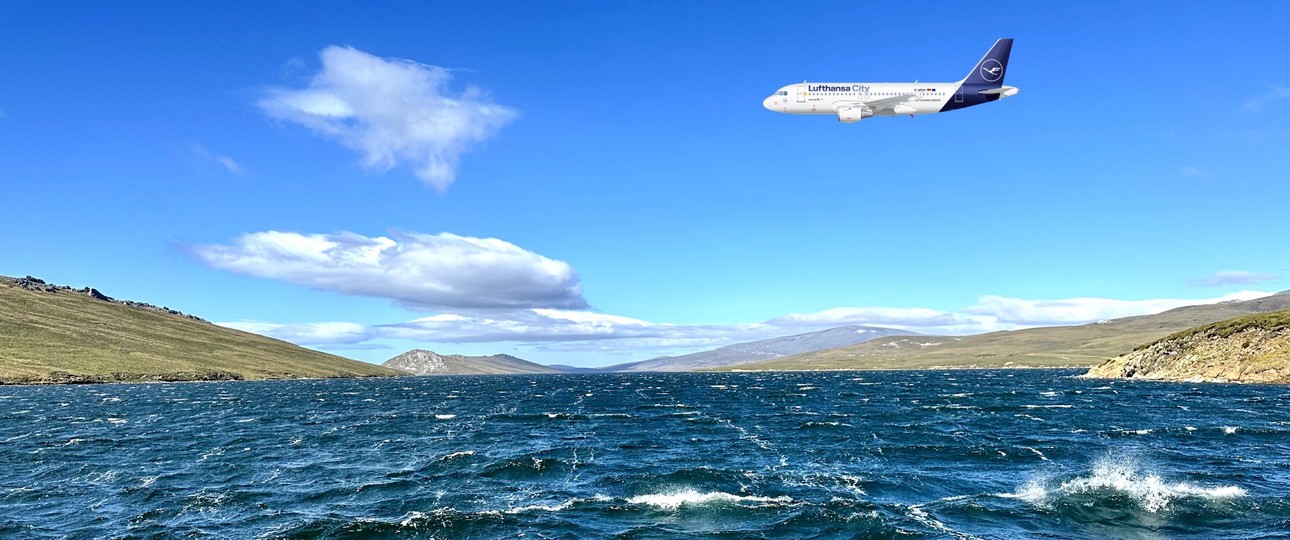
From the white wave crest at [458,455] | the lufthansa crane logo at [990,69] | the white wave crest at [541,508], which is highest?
the lufthansa crane logo at [990,69]

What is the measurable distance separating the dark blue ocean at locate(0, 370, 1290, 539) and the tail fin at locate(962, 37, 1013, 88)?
35668 millimetres

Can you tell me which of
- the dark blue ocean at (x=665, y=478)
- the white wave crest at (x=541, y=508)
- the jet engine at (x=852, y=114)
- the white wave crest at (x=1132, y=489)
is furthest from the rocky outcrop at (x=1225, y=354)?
the white wave crest at (x=541, y=508)

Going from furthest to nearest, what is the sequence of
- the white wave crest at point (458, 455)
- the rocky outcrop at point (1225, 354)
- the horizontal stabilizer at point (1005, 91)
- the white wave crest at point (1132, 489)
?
the rocky outcrop at point (1225, 354) → the horizontal stabilizer at point (1005, 91) → the white wave crest at point (458, 455) → the white wave crest at point (1132, 489)

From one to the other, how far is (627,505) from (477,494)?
9517 millimetres

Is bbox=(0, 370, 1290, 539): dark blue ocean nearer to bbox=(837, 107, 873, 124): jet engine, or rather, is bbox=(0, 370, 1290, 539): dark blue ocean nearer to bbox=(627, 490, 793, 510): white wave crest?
bbox=(627, 490, 793, 510): white wave crest

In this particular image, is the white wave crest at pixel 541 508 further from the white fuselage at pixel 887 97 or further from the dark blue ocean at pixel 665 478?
the white fuselage at pixel 887 97

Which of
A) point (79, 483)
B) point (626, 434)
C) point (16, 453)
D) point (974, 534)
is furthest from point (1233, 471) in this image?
point (16, 453)

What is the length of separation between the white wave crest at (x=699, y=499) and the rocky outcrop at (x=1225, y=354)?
150 meters

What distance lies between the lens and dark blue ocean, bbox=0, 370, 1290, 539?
106 ft

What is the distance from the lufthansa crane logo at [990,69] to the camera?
70.1 meters

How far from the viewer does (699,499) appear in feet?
124

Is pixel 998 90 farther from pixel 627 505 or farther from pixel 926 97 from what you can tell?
pixel 627 505

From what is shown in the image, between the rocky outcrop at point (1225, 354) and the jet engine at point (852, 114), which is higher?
the jet engine at point (852, 114)

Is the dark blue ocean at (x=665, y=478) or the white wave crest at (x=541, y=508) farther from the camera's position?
the white wave crest at (x=541, y=508)
